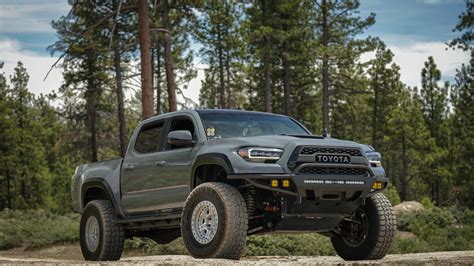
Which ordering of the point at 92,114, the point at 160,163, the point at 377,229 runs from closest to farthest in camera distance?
1. the point at 377,229
2. the point at 160,163
3. the point at 92,114

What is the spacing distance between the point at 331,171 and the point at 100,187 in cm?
433

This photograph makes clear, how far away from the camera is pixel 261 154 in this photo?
830 centimetres

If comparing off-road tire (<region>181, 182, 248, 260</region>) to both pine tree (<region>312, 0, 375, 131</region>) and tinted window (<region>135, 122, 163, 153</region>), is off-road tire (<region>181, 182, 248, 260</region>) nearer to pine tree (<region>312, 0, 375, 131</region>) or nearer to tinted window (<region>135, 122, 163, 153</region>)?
tinted window (<region>135, 122, 163, 153</region>)

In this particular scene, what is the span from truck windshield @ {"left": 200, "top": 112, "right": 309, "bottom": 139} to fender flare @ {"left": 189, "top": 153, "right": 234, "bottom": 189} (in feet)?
1.68

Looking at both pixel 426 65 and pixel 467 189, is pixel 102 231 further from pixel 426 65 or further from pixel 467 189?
pixel 426 65

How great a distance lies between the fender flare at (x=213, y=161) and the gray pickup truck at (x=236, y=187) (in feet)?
0.04

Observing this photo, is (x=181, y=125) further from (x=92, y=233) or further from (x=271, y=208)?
(x=92, y=233)

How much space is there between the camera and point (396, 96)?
190ft

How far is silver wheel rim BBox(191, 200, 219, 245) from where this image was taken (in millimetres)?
8286

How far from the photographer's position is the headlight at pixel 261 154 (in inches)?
326

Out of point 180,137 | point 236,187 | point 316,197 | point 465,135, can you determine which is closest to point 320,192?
point 316,197

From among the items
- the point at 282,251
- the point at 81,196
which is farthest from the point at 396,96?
the point at 81,196

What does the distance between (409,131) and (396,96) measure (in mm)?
2982

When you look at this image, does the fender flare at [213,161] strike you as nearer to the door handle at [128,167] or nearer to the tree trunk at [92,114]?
the door handle at [128,167]
